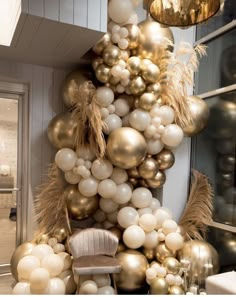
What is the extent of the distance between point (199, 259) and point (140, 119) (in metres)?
1.43

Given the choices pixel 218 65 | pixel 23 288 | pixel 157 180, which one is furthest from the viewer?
pixel 218 65

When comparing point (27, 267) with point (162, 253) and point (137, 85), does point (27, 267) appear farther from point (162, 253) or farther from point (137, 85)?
point (137, 85)

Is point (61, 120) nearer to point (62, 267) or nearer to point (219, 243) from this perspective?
point (62, 267)

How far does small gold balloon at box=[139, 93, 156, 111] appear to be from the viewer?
9.00 feet

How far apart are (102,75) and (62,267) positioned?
179 cm

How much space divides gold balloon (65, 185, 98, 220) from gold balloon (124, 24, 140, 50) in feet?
4.97

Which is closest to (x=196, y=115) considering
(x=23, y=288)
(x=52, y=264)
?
(x=52, y=264)

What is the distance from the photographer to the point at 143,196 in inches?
110

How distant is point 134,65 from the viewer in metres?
2.72

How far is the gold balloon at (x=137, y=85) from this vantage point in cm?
274

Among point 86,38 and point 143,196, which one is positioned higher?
point 86,38

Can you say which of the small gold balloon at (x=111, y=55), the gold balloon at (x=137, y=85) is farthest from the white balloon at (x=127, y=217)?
the small gold balloon at (x=111, y=55)

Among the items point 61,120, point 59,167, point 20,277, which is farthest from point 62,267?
point 61,120

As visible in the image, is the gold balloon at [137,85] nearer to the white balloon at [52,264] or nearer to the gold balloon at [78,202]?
the gold balloon at [78,202]
